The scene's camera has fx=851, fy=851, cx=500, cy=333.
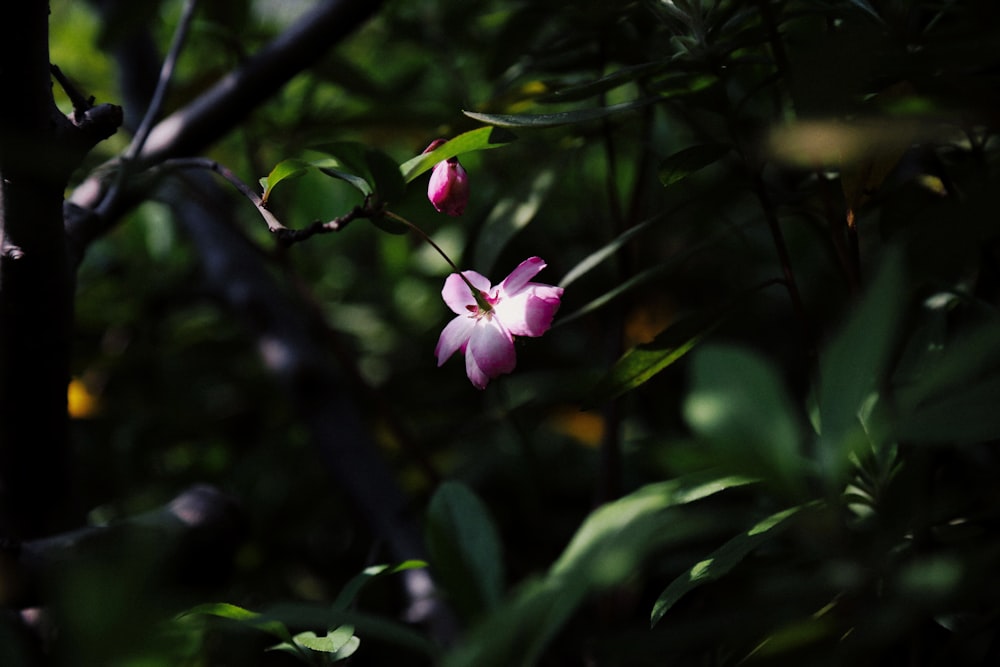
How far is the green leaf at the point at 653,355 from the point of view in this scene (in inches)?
22.7

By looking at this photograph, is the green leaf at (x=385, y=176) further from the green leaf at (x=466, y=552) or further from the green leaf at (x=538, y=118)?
the green leaf at (x=466, y=552)

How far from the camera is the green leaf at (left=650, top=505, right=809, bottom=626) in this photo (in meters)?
0.47

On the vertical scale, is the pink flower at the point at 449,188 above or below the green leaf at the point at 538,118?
below

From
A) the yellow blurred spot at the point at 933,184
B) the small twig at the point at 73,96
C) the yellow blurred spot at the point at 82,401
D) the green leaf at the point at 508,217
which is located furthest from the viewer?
the yellow blurred spot at the point at 82,401

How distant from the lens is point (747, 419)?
294 millimetres

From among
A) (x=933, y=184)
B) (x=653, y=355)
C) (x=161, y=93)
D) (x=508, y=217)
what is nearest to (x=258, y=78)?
(x=161, y=93)

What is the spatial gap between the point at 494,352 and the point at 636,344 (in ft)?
0.63

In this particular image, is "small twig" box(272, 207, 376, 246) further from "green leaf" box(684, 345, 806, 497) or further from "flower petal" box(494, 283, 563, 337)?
"green leaf" box(684, 345, 806, 497)

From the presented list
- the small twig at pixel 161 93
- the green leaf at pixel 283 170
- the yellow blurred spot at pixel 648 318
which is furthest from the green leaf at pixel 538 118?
the yellow blurred spot at pixel 648 318

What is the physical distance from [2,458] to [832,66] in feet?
2.01

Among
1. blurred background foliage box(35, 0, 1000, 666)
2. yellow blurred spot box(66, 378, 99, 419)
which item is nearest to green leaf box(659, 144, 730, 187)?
blurred background foliage box(35, 0, 1000, 666)

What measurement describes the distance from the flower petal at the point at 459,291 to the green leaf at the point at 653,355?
0.12 metres

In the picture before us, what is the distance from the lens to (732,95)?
1041mm

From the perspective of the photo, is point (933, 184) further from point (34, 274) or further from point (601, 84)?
point (34, 274)
